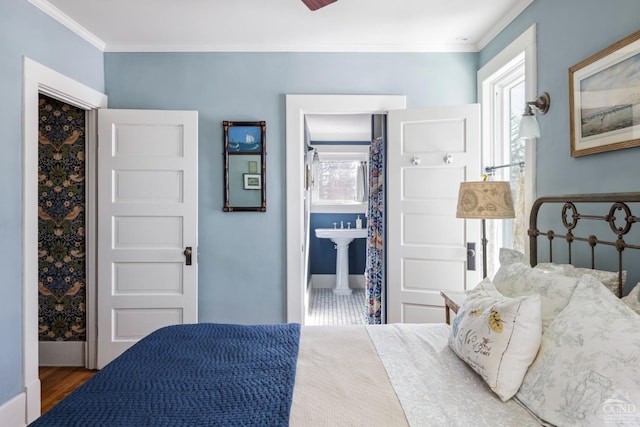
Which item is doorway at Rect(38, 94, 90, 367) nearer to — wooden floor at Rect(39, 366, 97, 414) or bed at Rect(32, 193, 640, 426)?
wooden floor at Rect(39, 366, 97, 414)

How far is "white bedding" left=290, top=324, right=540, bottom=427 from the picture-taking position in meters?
1.09

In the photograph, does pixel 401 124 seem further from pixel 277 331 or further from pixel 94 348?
pixel 94 348

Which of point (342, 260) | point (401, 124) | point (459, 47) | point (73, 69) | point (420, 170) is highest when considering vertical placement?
point (459, 47)

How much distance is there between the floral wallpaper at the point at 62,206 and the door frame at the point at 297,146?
1.70 meters

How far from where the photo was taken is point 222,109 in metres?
3.10

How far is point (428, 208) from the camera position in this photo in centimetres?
295

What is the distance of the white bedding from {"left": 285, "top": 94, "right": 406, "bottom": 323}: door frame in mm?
1332

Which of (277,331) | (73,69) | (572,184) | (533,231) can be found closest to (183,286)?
(277,331)

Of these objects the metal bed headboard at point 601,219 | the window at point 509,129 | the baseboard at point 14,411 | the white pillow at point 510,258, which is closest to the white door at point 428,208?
the window at point 509,129

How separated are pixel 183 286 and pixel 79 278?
3.03ft

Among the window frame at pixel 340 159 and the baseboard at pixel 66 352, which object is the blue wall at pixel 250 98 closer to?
the baseboard at pixel 66 352

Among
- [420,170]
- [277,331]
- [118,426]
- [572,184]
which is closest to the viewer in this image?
[118,426]

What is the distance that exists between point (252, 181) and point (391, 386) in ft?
7.06

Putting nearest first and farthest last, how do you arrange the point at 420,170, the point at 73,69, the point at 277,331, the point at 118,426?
the point at 118,426 → the point at 277,331 → the point at 73,69 → the point at 420,170
